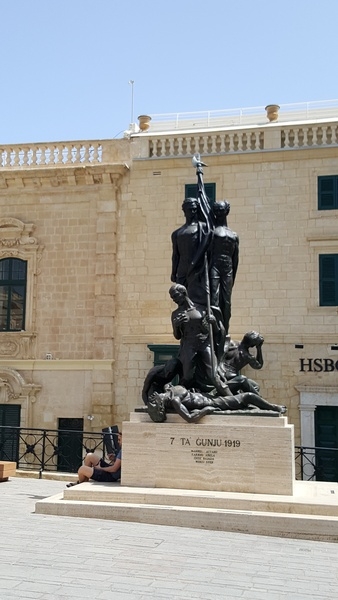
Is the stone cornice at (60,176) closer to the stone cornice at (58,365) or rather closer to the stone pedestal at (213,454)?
the stone cornice at (58,365)

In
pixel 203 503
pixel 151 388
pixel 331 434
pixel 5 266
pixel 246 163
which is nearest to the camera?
pixel 203 503

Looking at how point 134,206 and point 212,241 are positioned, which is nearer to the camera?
point 212,241

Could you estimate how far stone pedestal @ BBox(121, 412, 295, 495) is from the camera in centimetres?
835

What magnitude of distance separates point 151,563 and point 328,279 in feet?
43.5

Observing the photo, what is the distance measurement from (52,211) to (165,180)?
11.8 feet

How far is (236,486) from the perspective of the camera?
8414 millimetres

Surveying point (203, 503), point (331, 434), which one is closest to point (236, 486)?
point (203, 503)

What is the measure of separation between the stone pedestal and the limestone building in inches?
383

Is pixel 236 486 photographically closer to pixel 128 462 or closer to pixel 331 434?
pixel 128 462

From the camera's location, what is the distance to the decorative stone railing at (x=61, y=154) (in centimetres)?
2008

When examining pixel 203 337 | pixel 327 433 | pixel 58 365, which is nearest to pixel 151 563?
pixel 203 337

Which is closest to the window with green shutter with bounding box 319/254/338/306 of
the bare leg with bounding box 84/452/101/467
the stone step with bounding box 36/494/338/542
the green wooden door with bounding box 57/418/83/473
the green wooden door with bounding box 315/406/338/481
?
the green wooden door with bounding box 315/406/338/481

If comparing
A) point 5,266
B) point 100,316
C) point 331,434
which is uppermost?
point 5,266

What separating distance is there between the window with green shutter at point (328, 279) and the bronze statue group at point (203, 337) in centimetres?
870
